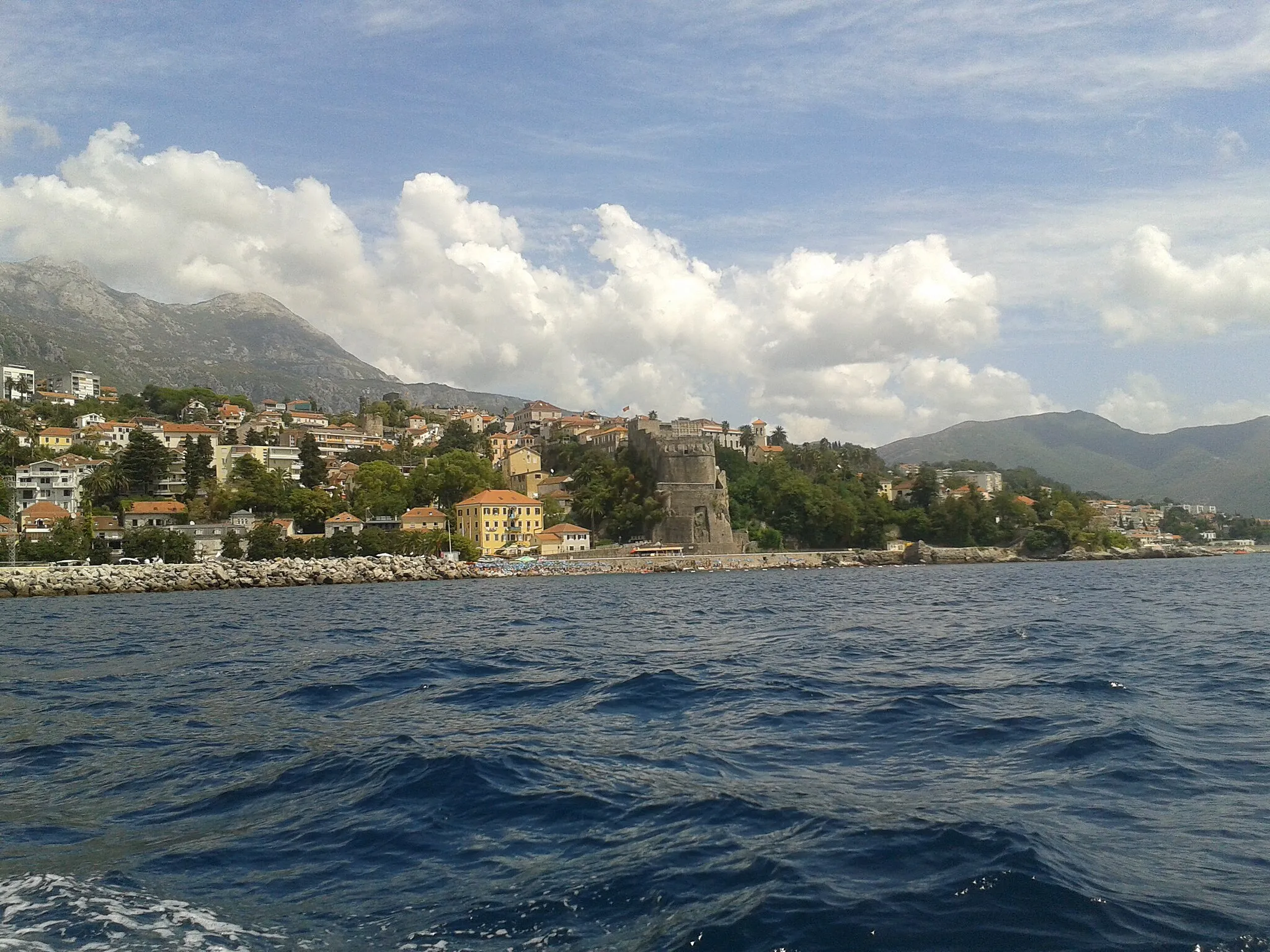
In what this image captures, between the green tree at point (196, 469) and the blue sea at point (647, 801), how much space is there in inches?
2767

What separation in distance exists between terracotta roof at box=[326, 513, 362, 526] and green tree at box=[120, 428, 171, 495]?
16017 millimetres

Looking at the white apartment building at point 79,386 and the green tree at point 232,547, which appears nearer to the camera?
the green tree at point 232,547

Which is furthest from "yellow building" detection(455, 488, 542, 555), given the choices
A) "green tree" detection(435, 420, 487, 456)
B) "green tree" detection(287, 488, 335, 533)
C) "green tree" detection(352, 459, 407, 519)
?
"green tree" detection(435, 420, 487, 456)

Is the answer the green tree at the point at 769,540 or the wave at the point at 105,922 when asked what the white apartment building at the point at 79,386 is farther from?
the wave at the point at 105,922

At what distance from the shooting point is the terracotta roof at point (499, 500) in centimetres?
8100

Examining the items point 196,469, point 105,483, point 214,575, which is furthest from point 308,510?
point 214,575

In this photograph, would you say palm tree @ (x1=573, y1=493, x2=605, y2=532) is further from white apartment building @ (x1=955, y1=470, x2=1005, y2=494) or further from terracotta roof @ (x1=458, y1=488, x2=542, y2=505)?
white apartment building @ (x1=955, y1=470, x2=1005, y2=494)

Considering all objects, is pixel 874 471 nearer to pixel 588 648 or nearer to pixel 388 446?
pixel 388 446

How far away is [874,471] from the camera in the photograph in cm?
13325

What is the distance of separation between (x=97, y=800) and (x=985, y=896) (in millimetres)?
6238

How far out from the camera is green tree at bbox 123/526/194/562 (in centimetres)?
6166

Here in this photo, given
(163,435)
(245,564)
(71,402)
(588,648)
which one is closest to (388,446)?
(163,435)

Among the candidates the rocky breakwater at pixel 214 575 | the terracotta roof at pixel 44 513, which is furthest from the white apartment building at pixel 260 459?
the rocky breakwater at pixel 214 575

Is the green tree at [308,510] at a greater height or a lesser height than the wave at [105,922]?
greater
